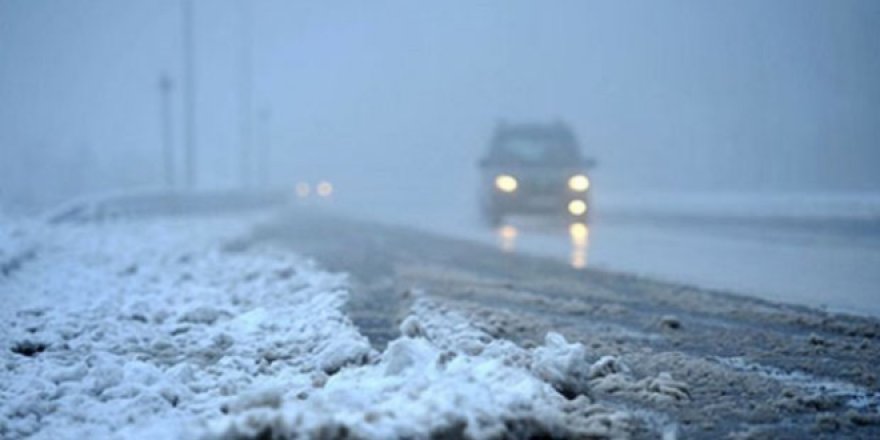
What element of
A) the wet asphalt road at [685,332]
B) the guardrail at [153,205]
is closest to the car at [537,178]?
the wet asphalt road at [685,332]

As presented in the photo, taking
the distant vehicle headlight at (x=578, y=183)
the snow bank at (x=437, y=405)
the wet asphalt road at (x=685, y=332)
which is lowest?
the wet asphalt road at (x=685, y=332)

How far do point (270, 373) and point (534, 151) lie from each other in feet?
56.2

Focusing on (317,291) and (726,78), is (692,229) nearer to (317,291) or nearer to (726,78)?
(317,291)

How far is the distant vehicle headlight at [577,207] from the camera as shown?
2166cm

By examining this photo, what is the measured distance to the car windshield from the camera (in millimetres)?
22000

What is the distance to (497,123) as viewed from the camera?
23703 mm

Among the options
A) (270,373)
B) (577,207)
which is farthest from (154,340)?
(577,207)

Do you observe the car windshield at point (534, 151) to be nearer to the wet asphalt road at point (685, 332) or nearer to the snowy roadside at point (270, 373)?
the wet asphalt road at point (685, 332)

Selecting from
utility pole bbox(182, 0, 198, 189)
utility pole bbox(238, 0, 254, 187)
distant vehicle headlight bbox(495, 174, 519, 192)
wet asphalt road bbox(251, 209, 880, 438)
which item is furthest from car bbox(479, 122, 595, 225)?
utility pole bbox(238, 0, 254, 187)

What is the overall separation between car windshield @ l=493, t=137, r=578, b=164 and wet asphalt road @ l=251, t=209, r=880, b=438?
28.6 feet

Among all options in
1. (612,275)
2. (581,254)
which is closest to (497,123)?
(581,254)

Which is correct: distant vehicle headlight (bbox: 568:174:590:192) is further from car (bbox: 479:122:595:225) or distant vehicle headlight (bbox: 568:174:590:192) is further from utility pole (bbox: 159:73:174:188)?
utility pole (bbox: 159:73:174:188)

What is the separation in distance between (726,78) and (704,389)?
7366 centimetres

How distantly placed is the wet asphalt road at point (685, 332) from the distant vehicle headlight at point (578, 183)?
27.1ft
